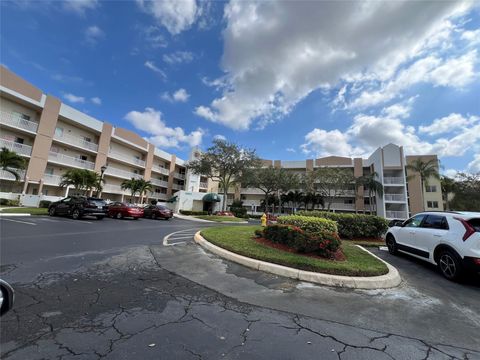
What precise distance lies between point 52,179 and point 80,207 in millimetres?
16892

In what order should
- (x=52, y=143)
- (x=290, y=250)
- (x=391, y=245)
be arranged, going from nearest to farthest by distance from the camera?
(x=290, y=250)
(x=391, y=245)
(x=52, y=143)

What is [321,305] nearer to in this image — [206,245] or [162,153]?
[206,245]

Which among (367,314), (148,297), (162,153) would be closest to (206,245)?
(148,297)

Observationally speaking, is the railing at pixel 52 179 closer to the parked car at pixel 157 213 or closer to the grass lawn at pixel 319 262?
the parked car at pixel 157 213

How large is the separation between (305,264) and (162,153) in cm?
4907

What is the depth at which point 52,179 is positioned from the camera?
2944 centimetres

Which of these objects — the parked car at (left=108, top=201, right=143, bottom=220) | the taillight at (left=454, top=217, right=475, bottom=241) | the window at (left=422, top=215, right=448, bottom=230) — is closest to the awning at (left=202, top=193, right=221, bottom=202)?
the parked car at (left=108, top=201, right=143, bottom=220)

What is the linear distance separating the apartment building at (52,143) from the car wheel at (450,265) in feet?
81.8

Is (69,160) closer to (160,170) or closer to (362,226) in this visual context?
(160,170)

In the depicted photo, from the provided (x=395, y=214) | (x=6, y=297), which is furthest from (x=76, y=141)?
(x=395, y=214)

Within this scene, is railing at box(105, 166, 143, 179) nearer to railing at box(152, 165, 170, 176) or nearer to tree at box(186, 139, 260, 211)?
railing at box(152, 165, 170, 176)

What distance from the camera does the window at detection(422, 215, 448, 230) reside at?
677 centimetres

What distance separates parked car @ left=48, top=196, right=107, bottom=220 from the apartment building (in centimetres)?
555

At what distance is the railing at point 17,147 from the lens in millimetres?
25000
